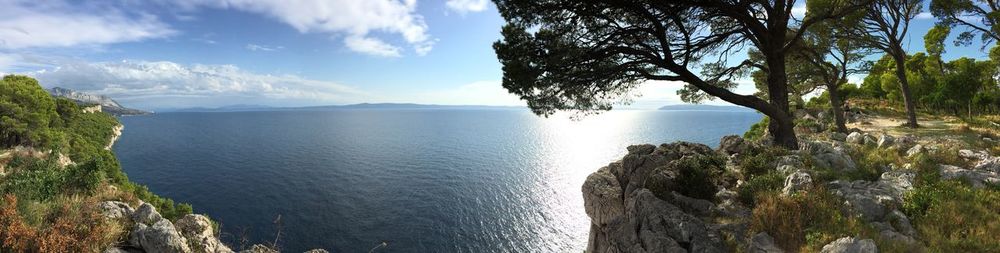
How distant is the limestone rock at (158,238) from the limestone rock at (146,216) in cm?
123

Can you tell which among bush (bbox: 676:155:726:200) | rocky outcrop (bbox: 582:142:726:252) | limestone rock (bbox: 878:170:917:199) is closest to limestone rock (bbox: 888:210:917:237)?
limestone rock (bbox: 878:170:917:199)

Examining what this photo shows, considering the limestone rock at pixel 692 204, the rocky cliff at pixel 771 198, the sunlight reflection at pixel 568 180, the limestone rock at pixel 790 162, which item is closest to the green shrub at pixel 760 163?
the rocky cliff at pixel 771 198

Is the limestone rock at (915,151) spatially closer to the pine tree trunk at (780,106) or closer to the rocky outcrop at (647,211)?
the pine tree trunk at (780,106)

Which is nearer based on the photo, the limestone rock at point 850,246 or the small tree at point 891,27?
the limestone rock at point 850,246

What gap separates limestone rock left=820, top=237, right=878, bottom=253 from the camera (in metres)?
9.20

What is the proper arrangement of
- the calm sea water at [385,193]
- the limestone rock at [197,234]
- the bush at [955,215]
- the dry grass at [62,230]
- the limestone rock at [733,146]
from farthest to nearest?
the calm sea water at [385,193] → the limestone rock at [733,146] → the limestone rock at [197,234] → the dry grass at [62,230] → the bush at [955,215]

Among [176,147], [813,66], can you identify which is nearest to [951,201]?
[813,66]

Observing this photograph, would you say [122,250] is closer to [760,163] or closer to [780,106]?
[760,163]

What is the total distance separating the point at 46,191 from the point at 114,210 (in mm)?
11120

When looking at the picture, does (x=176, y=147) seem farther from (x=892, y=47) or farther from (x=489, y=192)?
(x=892, y=47)

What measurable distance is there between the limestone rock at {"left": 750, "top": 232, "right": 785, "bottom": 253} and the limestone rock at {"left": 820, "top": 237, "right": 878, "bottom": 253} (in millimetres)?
1115

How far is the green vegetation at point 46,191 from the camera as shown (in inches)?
584

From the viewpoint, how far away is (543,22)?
1950cm

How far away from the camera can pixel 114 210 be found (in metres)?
19.1
